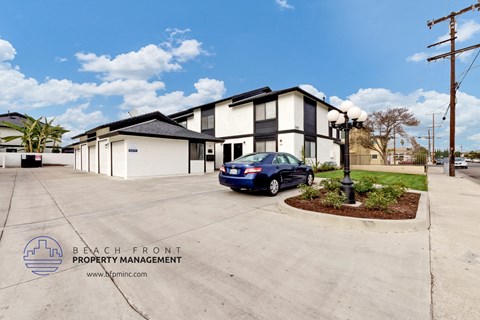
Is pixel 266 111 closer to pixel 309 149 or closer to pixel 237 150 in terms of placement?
pixel 237 150

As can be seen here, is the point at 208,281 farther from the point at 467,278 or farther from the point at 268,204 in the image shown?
the point at 268,204

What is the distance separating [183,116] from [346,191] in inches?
895

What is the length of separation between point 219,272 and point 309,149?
1713cm

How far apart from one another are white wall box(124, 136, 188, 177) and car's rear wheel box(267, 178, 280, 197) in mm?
9105

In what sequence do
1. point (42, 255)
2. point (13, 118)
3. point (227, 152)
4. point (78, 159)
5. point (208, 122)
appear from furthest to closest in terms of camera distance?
point (13, 118) < point (78, 159) < point (208, 122) < point (227, 152) < point (42, 255)

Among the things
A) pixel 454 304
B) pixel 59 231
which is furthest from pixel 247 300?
pixel 59 231

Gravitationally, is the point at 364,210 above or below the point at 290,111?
below

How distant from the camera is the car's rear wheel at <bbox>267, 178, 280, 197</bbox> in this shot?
23.1 feet

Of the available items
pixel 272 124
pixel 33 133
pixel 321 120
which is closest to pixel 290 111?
pixel 272 124

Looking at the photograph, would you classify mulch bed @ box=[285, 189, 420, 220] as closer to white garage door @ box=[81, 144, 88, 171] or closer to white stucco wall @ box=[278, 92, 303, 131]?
white stucco wall @ box=[278, 92, 303, 131]

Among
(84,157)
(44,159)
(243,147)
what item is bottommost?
(44,159)

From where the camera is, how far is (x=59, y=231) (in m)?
4.07

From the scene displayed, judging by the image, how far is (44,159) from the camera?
95.2ft

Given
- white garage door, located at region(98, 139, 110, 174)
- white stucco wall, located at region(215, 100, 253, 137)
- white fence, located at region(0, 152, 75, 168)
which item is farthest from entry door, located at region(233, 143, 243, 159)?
white fence, located at region(0, 152, 75, 168)
